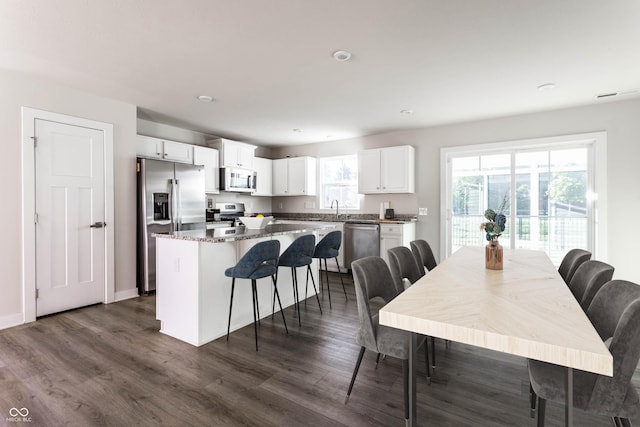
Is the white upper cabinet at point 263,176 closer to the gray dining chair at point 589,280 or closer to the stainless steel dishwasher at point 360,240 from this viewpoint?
the stainless steel dishwasher at point 360,240

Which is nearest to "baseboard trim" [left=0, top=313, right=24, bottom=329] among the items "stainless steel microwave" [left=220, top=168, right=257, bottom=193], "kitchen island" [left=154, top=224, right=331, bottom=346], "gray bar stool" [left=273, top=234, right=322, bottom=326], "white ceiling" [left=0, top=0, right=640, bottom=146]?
"kitchen island" [left=154, top=224, right=331, bottom=346]

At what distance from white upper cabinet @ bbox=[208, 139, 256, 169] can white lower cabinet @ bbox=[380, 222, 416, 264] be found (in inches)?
111

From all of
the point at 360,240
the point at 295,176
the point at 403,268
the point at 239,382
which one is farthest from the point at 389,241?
the point at 239,382

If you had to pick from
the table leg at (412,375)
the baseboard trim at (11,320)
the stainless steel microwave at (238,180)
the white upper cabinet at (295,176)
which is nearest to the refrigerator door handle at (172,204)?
the stainless steel microwave at (238,180)

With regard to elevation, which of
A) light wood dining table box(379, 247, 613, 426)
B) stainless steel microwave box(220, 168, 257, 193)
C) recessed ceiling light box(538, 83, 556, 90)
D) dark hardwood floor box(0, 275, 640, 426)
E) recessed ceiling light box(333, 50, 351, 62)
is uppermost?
recessed ceiling light box(333, 50, 351, 62)

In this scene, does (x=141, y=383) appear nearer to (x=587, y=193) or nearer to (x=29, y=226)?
(x=29, y=226)

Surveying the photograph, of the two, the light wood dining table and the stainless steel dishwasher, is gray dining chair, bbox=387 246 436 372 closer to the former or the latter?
the light wood dining table

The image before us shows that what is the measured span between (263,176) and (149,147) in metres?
2.38

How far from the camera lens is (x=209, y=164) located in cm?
534

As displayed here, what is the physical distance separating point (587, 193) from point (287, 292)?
4167 millimetres

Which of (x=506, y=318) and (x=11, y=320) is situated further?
(x=11, y=320)

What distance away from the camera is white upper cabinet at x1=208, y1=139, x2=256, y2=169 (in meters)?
5.50

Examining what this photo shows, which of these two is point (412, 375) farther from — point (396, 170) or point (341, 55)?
point (396, 170)

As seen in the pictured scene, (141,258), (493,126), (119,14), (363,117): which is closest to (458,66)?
(363,117)
